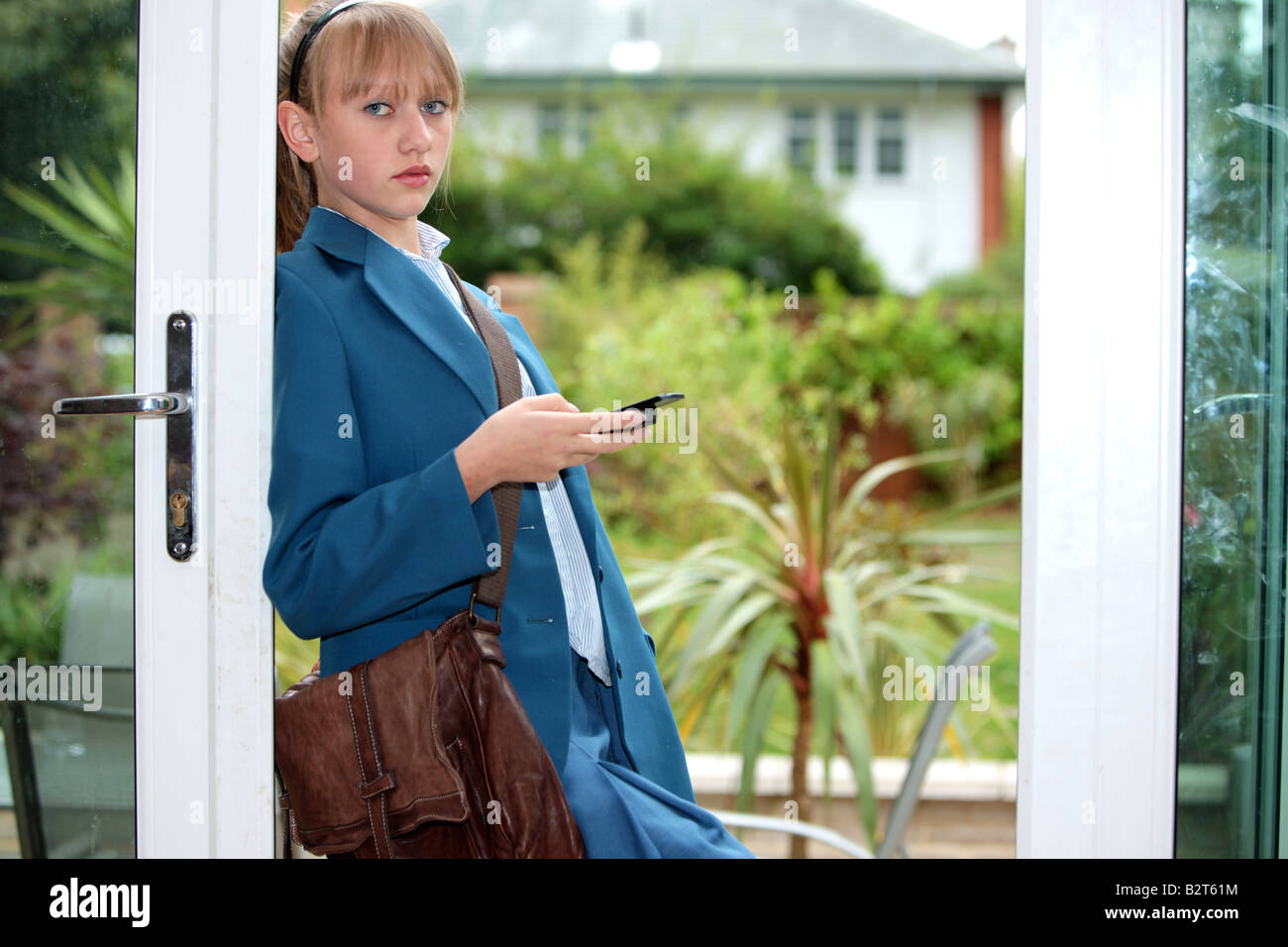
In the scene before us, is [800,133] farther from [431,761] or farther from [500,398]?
[431,761]

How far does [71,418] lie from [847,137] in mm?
12643

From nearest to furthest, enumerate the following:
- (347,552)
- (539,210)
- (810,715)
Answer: (347,552), (810,715), (539,210)

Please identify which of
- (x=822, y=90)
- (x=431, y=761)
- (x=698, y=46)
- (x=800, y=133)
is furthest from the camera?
(x=800, y=133)

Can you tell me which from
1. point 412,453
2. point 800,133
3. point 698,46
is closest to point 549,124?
point 698,46

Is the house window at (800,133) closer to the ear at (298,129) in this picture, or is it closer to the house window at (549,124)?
the house window at (549,124)

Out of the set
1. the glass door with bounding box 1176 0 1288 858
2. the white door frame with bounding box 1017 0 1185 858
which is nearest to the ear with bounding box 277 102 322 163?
the white door frame with bounding box 1017 0 1185 858

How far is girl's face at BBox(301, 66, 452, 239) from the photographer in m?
1.21

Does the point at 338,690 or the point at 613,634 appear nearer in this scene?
the point at 338,690

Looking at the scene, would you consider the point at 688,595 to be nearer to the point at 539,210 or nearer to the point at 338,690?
the point at 338,690

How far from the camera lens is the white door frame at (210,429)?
122 centimetres

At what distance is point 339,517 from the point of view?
1.11 meters

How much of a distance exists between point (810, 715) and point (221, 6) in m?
2.02
